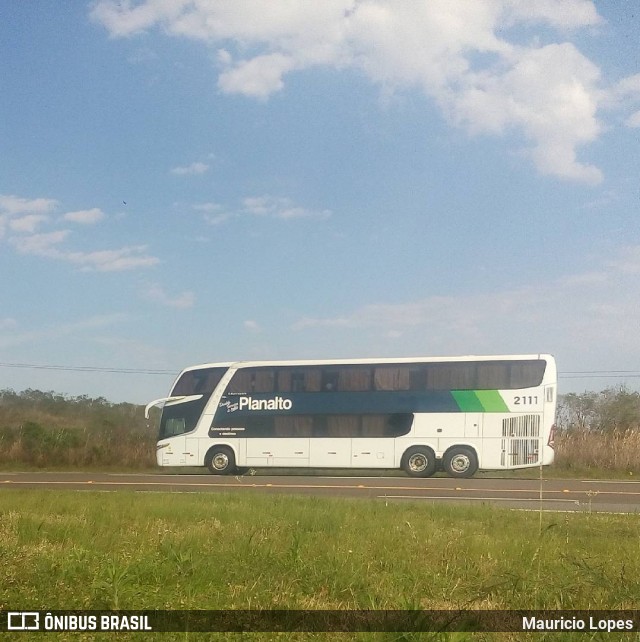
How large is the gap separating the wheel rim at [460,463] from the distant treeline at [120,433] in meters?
5.77

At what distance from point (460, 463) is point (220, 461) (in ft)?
27.4

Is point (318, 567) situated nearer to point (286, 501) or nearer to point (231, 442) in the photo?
point (286, 501)

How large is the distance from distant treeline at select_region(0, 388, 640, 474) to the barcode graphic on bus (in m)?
4.54

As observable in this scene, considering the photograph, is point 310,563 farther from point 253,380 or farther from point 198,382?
point 198,382

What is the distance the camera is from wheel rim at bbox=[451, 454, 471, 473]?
24297 mm

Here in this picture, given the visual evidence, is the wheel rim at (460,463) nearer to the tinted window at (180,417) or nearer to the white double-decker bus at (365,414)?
the white double-decker bus at (365,414)

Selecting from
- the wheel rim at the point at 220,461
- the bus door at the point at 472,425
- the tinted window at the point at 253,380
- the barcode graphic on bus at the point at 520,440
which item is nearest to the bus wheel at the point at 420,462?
the bus door at the point at 472,425

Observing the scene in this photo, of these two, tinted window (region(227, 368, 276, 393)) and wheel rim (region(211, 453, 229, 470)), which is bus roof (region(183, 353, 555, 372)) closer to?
tinted window (region(227, 368, 276, 393))

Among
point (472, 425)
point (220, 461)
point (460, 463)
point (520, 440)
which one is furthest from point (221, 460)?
point (520, 440)

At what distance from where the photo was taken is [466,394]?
24.3 metres

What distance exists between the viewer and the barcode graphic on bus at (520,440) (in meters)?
24.0

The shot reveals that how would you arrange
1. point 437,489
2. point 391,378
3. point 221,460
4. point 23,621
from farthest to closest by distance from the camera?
point 221,460 → point 391,378 → point 437,489 → point 23,621

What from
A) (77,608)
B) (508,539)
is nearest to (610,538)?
(508,539)

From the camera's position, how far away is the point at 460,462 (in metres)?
24.4
